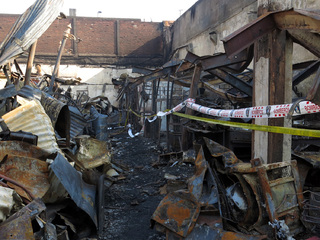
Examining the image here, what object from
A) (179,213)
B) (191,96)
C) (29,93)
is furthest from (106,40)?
(179,213)

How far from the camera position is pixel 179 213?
11.6ft

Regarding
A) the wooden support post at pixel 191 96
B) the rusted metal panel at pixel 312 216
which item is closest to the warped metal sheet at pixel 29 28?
the wooden support post at pixel 191 96

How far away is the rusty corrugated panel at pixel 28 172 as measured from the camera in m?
3.55

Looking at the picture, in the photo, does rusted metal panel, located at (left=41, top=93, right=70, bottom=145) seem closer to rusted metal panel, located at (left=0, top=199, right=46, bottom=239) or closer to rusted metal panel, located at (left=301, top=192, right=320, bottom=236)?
rusted metal panel, located at (left=0, top=199, right=46, bottom=239)

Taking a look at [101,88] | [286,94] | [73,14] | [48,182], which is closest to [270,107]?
[286,94]

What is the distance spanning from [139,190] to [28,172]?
8.99 feet

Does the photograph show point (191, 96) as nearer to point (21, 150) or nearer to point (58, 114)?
point (58, 114)

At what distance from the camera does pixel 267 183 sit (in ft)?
10.6

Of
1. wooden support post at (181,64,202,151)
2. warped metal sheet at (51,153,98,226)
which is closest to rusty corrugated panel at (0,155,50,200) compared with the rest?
warped metal sheet at (51,153,98,226)

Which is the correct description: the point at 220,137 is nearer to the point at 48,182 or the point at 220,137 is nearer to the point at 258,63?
the point at 258,63

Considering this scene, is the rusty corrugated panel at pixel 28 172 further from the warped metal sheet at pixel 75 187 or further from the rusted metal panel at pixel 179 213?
the rusted metal panel at pixel 179 213

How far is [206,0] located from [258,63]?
13.0 meters

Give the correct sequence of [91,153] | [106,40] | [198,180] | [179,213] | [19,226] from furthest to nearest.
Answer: [106,40], [91,153], [198,180], [179,213], [19,226]

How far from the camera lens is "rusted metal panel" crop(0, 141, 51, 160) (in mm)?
3930
